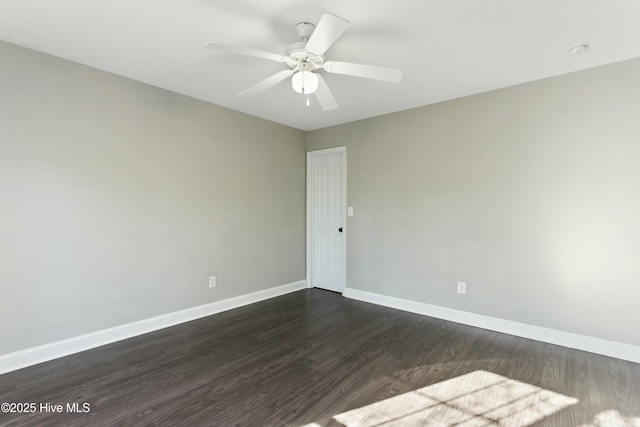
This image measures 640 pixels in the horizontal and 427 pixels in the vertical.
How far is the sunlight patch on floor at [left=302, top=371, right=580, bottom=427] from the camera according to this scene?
1.79 m

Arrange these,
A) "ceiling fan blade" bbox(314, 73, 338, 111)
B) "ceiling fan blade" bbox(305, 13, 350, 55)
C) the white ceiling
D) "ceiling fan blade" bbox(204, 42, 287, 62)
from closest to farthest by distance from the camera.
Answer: "ceiling fan blade" bbox(305, 13, 350, 55) → "ceiling fan blade" bbox(204, 42, 287, 62) → the white ceiling → "ceiling fan blade" bbox(314, 73, 338, 111)

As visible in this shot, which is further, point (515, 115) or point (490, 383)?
point (515, 115)

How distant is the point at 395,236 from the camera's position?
3.83 m

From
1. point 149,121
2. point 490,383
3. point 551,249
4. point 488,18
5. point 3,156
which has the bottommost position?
point 490,383

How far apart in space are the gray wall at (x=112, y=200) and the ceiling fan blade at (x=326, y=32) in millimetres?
2075

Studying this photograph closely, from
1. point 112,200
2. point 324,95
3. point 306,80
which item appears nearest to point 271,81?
point 306,80

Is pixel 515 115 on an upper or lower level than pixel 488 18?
lower

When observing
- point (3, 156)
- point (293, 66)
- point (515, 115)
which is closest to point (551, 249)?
point (515, 115)

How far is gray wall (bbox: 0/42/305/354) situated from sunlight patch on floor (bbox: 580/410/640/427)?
133 inches

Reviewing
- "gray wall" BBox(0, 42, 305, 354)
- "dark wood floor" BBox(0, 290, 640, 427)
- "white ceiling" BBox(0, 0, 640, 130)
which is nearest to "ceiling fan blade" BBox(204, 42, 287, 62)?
"white ceiling" BBox(0, 0, 640, 130)

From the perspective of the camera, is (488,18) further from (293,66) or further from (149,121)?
(149,121)

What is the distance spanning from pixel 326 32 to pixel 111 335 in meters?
3.11

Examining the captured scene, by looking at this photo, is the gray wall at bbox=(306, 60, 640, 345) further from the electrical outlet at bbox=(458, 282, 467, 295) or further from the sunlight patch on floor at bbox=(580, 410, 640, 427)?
the sunlight patch on floor at bbox=(580, 410, 640, 427)

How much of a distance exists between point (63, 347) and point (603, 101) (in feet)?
16.5
